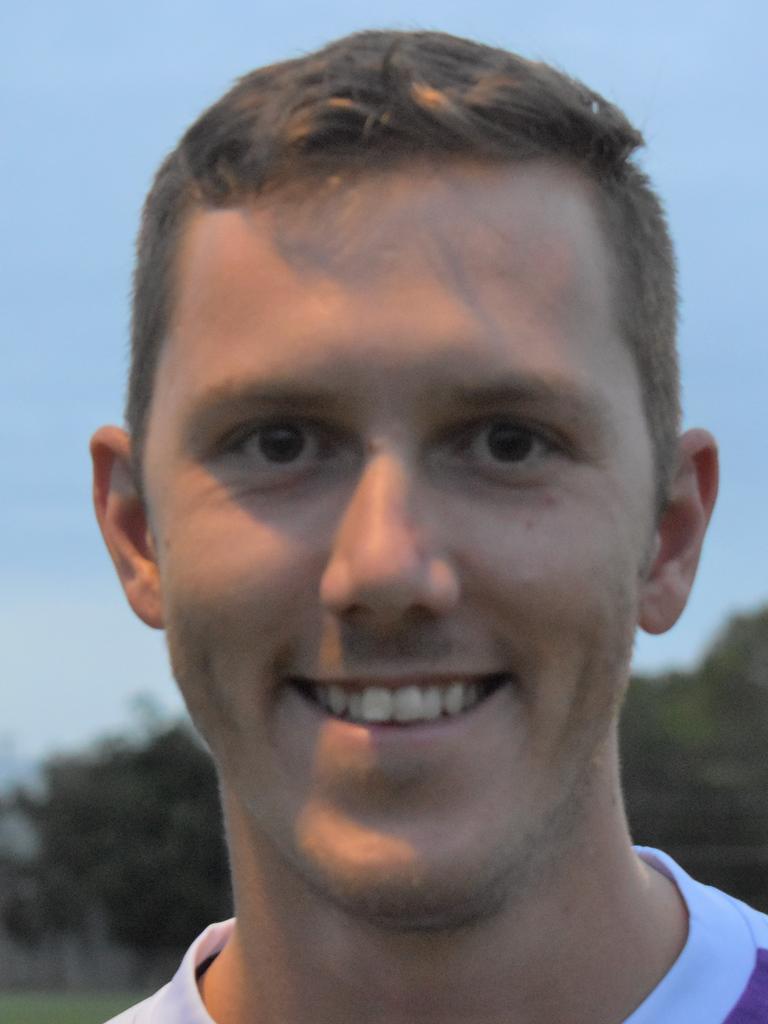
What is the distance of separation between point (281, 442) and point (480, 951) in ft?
2.73

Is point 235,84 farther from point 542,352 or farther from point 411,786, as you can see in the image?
point 411,786

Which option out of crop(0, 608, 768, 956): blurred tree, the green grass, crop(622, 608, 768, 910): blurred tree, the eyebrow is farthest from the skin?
crop(622, 608, 768, 910): blurred tree

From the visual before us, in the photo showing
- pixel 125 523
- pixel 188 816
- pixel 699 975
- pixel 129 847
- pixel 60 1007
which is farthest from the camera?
pixel 129 847

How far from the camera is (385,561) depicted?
260 centimetres

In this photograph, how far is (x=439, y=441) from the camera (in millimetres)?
2771

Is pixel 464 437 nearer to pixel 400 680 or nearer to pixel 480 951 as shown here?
pixel 400 680

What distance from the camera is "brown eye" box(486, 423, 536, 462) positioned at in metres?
2.80

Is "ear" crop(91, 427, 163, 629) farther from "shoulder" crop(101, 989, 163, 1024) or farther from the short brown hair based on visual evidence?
"shoulder" crop(101, 989, 163, 1024)

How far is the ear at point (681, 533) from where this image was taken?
10.0 feet

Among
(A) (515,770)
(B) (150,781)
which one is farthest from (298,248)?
(B) (150,781)

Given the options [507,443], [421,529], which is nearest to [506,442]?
[507,443]

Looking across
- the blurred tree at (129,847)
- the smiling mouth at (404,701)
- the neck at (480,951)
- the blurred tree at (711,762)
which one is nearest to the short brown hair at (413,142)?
the smiling mouth at (404,701)

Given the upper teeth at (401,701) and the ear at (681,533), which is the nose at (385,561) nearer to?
the upper teeth at (401,701)

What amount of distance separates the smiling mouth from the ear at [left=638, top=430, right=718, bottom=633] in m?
0.38
